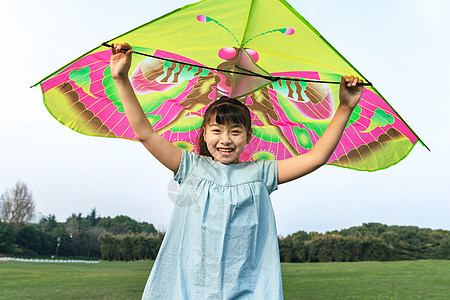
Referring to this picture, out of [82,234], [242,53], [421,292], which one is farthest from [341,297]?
[82,234]

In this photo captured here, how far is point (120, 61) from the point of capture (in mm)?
1519

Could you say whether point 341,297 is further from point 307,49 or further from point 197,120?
point 307,49

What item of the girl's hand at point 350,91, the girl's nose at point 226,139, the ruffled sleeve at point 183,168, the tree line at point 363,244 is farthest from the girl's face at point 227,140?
the tree line at point 363,244

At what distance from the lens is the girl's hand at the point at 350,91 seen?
170 cm

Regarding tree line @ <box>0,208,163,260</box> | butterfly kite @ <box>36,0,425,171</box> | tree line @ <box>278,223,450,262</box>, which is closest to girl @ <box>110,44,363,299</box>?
butterfly kite @ <box>36,0,425,171</box>

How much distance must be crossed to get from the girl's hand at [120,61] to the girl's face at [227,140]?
18.2 inches

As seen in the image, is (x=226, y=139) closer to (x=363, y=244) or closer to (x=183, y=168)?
(x=183, y=168)

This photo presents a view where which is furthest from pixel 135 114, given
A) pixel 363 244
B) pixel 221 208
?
pixel 363 244

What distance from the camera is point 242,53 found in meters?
1.84

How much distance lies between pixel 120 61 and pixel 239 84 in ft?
2.16

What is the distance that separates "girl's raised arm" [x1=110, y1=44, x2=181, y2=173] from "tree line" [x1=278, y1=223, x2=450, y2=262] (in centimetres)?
1924

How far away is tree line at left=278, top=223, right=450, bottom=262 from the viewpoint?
19672mm

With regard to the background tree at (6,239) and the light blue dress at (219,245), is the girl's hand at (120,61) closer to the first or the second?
the light blue dress at (219,245)

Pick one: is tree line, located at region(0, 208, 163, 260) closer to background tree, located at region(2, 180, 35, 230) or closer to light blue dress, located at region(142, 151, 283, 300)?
background tree, located at region(2, 180, 35, 230)
